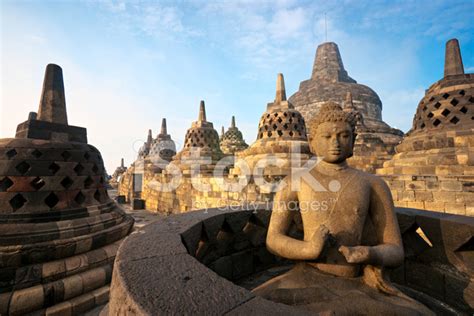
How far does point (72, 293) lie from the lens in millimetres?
2723

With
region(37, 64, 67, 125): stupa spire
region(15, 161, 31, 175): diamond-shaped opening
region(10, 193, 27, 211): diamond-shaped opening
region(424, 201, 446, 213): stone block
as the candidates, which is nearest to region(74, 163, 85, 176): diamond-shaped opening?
region(15, 161, 31, 175): diamond-shaped opening

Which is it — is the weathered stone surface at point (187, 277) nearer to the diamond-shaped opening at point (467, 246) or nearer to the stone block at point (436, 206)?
the diamond-shaped opening at point (467, 246)

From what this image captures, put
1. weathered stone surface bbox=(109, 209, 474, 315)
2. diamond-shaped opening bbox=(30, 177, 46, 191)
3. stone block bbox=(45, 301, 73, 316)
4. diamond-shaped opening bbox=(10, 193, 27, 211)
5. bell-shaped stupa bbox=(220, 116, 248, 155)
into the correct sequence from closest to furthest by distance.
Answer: weathered stone surface bbox=(109, 209, 474, 315) → stone block bbox=(45, 301, 73, 316) → diamond-shaped opening bbox=(10, 193, 27, 211) → diamond-shaped opening bbox=(30, 177, 46, 191) → bell-shaped stupa bbox=(220, 116, 248, 155)

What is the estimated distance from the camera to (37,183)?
3.12 meters

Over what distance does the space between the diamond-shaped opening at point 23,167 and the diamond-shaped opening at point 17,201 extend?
311 mm

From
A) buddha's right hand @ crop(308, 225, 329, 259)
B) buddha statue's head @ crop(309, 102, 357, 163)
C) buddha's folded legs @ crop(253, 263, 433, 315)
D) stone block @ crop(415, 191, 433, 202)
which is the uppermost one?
buddha statue's head @ crop(309, 102, 357, 163)

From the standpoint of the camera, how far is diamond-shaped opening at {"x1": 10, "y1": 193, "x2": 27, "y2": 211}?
9.73ft

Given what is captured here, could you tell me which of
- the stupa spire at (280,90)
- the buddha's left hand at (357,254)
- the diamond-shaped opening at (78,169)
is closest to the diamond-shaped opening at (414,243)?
the buddha's left hand at (357,254)

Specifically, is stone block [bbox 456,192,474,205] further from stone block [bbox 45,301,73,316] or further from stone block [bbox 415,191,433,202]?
stone block [bbox 45,301,73,316]

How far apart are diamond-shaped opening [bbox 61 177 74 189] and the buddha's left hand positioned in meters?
3.74

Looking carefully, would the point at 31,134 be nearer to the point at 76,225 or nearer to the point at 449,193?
the point at 76,225

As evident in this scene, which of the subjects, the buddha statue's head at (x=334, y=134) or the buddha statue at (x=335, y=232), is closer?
the buddha statue at (x=335, y=232)

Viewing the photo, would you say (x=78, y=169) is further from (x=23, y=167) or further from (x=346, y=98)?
(x=346, y=98)

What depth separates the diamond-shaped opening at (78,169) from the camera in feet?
11.5
